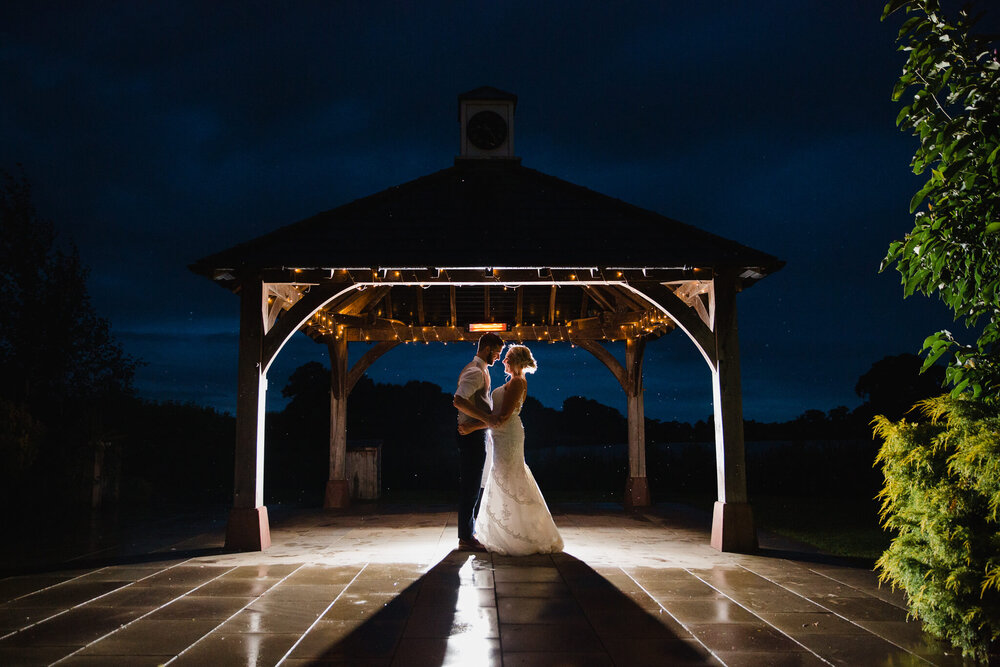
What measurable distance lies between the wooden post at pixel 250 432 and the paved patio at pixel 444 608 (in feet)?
0.86

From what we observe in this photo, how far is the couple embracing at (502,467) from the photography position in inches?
245

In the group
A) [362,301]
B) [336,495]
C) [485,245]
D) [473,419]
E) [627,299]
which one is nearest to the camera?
[473,419]

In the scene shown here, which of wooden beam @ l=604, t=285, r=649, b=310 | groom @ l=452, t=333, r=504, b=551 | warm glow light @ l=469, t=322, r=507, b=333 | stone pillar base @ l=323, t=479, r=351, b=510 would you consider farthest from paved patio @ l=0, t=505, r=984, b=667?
warm glow light @ l=469, t=322, r=507, b=333

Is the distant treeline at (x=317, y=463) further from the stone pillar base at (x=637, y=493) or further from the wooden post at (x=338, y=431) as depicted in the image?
the stone pillar base at (x=637, y=493)

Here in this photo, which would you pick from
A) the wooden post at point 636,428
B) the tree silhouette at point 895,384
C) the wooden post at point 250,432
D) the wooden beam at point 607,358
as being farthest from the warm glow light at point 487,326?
the tree silhouette at point 895,384

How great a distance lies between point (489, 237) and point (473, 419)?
1998 mm

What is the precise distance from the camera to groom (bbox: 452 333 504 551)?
631cm

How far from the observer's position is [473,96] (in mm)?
9078

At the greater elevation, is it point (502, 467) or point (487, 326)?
point (487, 326)

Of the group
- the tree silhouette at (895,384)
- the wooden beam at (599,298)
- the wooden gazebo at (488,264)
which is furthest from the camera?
the tree silhouette at (895,384)

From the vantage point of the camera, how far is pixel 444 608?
430 centimetres

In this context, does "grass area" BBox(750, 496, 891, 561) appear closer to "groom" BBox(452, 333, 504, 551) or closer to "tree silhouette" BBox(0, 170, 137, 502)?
"groom" BBox(452, 333, 504, 551)

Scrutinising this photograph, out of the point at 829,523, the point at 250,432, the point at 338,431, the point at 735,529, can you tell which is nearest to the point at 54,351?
the point at 338,431

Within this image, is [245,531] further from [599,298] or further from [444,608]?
[599,298]
